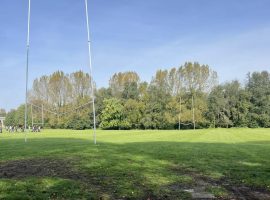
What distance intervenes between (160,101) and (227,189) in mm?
99648

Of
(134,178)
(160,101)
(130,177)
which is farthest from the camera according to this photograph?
(160,101)

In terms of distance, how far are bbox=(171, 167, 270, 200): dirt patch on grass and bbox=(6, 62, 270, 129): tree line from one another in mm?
90197

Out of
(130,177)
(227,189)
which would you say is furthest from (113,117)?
(227,189)

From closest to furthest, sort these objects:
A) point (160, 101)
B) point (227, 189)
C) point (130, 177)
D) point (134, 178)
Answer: point (227, 189) < point (134, 178) < point (130, 177) < point (160, 101)

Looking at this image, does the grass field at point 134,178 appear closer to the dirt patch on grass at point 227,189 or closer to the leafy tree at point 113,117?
the dirt patch on grass at point 227,189

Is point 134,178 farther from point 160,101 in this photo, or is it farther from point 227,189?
point 160,101

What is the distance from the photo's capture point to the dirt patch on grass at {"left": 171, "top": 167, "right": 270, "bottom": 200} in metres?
10.7

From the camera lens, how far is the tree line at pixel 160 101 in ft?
350

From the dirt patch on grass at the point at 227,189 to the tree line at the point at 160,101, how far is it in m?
90.2

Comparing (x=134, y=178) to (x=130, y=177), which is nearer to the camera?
(x=134, y=178)

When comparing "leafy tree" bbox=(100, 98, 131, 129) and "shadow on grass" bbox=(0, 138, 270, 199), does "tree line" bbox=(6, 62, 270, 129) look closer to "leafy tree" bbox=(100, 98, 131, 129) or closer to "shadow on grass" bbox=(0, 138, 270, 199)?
"leafy tree" bbox=(100, 98, 131, 129)

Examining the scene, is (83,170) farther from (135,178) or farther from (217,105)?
(217,105)

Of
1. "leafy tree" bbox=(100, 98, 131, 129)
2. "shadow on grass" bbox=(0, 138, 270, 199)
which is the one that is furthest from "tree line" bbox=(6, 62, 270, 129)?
"shadow on grass" bbox=(0, 138, 270, 199)

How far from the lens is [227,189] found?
11.6 meters
